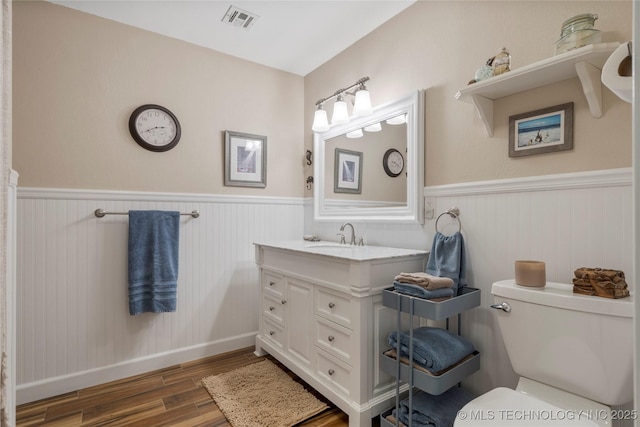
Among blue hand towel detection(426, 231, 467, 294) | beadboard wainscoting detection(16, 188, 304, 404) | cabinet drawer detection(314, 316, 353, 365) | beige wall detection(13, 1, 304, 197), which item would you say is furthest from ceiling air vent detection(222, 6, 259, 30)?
cabinet drawer detection(314, 316, 353, 365)

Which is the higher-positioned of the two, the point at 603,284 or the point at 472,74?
the point at 472,74

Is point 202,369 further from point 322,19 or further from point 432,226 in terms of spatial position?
point 322,19

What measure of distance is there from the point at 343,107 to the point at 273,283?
53.2 inches

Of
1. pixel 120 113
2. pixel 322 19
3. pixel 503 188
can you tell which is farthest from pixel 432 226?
pixel 120 113

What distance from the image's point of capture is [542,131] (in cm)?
144

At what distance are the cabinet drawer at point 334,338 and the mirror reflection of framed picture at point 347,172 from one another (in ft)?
3.29

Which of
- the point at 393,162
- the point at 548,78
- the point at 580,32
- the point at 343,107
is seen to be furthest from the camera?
the point at 343,107

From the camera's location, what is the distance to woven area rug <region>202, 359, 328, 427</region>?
171cm

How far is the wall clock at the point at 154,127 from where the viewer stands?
2.25 m

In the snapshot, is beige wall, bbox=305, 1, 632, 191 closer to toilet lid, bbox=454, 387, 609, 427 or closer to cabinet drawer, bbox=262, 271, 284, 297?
toilet lid, bbox=454, 387, 609, 427

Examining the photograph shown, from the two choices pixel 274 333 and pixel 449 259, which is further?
pixel 274 333

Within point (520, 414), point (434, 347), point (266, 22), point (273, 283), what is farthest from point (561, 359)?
point (266, 22)

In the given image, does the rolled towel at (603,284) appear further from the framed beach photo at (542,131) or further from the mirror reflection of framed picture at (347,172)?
the mirror reflection of framed picture at (347,172)

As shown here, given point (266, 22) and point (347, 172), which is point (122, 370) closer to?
point (347, 172)
